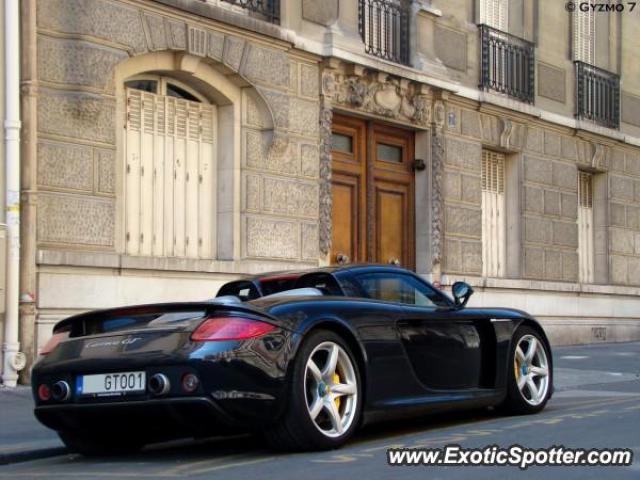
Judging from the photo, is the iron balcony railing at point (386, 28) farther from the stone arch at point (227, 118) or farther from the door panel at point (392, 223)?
the stone arch at point (227, 118)

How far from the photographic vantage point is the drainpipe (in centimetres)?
1230

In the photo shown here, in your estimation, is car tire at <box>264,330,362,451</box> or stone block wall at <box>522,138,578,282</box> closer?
car tire at <box>264,330,362,451</box>

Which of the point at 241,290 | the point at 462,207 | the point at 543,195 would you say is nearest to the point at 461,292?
the point at 241,290

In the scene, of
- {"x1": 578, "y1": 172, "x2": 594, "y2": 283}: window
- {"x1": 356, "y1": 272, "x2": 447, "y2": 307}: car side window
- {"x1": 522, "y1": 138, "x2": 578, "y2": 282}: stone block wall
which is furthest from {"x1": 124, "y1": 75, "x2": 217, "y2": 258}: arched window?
{"x1": 578, "y1": 172, "x2": 594, "y2": 283}: window

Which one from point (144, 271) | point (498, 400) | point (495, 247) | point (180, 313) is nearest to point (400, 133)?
point (495, 247)

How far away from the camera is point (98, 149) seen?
13625mm

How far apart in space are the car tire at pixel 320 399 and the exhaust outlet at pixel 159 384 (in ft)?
2.36

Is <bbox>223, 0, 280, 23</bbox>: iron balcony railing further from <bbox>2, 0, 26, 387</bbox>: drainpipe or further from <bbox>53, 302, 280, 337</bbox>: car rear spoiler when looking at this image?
<bbox>53, 302, 280, 337</bbox>: car rear spoiler

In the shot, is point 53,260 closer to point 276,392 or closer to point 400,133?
point 276,392

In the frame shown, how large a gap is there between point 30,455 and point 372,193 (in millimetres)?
10685

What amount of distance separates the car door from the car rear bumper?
175 cm

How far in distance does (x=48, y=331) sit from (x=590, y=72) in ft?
46.3

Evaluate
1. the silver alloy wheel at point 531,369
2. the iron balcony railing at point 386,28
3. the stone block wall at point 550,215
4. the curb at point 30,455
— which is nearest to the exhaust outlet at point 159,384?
the curb at point 30,455

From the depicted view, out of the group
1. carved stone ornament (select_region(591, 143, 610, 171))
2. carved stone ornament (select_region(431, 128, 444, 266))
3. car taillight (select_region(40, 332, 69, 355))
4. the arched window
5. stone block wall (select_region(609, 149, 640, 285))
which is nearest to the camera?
car taillight (select_region(40, 332, 69, 355))
